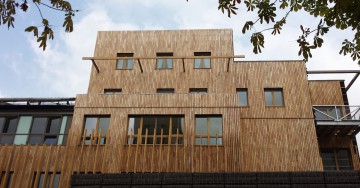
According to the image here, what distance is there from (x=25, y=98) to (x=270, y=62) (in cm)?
1407

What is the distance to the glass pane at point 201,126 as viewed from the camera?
1588 cm

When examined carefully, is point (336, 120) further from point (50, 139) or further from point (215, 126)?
point (50, 139)

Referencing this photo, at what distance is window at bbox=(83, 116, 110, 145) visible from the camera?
52.3ft

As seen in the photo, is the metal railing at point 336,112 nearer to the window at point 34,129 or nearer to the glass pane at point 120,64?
the glass pane at point 120,64

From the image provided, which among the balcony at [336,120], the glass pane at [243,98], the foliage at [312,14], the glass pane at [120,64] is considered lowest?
the foliage at [312,14]

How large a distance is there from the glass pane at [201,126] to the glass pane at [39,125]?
7815mm

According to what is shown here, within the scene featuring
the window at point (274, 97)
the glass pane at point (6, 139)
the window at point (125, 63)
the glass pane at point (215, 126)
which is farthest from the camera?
the window at point (125, 63)

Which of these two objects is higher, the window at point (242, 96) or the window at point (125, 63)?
the window at point (125, 63)

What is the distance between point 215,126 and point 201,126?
2.10ft

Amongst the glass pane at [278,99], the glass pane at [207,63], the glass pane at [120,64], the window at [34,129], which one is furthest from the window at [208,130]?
the window at [34,129]

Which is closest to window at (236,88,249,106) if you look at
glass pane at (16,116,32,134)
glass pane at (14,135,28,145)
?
glass pane at (16,116,32,134)

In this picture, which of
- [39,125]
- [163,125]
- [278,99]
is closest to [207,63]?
[278,99]

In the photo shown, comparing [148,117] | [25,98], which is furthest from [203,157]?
[25,98]

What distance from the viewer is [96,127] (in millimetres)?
16312
